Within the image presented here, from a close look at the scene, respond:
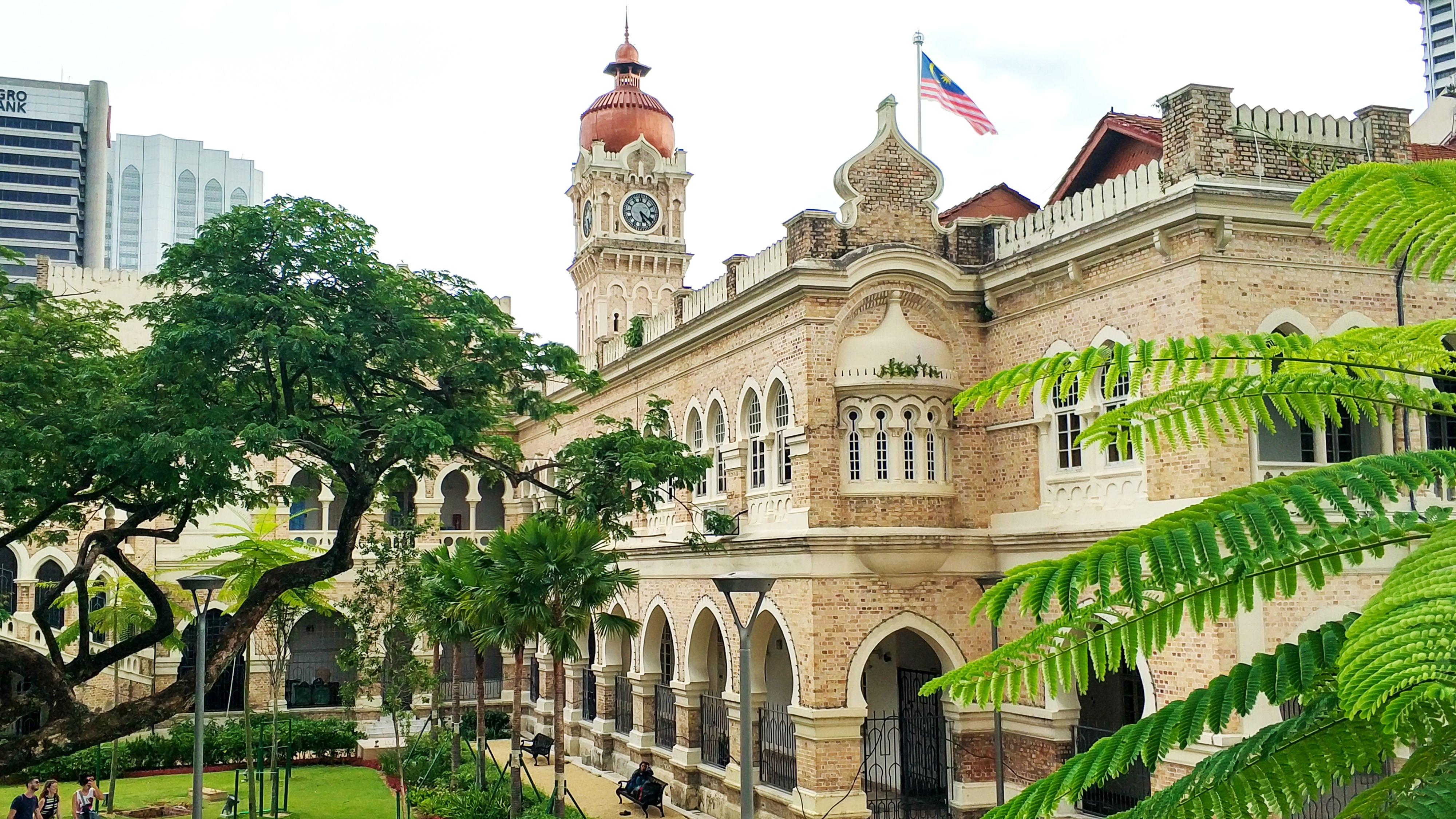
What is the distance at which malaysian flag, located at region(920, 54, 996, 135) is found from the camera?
20312 mm

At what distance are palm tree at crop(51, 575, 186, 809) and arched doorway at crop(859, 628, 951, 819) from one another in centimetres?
1300

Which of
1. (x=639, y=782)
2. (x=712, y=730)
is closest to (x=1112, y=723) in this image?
(x=712, y=730)

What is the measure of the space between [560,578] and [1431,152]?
44.7ft

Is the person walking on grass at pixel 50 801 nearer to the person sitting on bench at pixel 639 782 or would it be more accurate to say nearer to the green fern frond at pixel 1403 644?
the person sitting on bench at pixel 639 782

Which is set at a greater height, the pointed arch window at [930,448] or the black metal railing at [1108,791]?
the pointed arch window at [930,448]

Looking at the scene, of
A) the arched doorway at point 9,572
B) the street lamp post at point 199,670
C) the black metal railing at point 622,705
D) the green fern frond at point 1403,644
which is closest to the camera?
the green fern frond at point 1403,644

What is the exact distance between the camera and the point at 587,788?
25.1 metres

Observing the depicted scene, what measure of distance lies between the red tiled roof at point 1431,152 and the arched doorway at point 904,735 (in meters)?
9.92

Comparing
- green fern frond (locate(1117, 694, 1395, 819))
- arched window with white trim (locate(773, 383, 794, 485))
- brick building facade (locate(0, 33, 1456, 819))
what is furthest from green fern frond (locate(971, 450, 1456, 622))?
arched window with white trim (locate(773, 383, 794, 485))

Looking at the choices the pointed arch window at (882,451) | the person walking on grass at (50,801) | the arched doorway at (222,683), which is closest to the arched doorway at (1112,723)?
the pointed arch window at (882,451)

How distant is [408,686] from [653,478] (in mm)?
10753

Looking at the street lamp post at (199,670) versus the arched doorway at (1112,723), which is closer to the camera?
the street lamp post at (199,670)

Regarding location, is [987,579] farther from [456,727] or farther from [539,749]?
[539,749]

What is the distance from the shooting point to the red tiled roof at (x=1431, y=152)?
18.8 m
